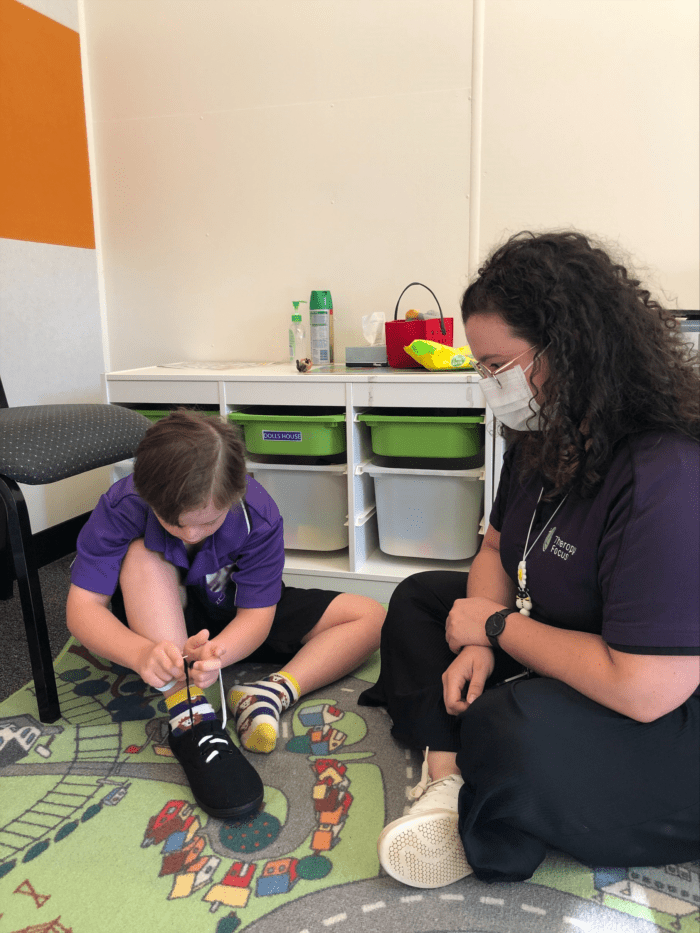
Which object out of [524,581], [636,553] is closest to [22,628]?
[524,581]

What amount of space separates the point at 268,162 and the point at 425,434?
1.12 metres

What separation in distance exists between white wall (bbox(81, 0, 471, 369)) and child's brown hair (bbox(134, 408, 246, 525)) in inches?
49.6

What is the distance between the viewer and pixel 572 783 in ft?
2.99

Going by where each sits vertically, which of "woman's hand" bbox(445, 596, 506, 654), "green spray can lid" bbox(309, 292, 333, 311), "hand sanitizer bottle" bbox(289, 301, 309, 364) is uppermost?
"green spray can lid" bbox(309, 292, 333, 311)

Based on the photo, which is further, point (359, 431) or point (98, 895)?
point (359, 431)

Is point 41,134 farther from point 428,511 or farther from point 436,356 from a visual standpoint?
point 428,511

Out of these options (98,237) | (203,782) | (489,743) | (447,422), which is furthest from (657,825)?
(98,237)

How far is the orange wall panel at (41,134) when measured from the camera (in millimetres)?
2160

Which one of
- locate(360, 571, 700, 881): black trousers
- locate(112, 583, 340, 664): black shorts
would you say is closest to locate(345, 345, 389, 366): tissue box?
locate(112, 583, 340, 664): black shorts

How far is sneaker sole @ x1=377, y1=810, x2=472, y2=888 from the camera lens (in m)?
0.96

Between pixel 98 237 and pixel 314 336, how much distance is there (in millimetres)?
971

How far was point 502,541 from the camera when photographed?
1.19 m

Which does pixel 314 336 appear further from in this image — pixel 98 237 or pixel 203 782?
pixel 203 782

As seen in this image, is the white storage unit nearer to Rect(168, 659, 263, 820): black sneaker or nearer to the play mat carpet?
the play mat carpet
